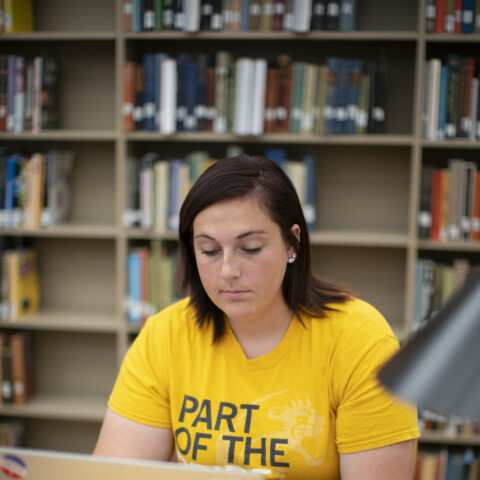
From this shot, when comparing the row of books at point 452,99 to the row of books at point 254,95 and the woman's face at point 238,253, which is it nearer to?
the row of books at point 254,95

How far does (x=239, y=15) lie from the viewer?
2.61 meters

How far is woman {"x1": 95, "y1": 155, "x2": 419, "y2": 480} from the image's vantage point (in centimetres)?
124

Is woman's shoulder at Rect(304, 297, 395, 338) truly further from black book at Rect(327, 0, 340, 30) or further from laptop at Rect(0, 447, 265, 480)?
black book at Rect(327, 0, 340, 30)

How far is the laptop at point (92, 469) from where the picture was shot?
71 centimetres

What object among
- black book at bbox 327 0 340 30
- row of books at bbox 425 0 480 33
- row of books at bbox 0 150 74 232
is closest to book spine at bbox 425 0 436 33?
row of books at bbox 425 0 480 33

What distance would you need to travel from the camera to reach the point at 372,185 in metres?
2.91

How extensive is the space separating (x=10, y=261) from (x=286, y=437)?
191cm

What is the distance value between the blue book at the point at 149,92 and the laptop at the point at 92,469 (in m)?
2.07

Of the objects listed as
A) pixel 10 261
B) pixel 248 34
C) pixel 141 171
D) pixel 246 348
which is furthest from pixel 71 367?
pixel 246 348

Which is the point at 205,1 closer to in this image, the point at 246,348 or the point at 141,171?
the point at 141,171

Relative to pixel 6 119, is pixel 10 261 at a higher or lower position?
lower

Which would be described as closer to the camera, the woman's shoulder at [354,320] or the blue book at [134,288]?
the woman's shoulder at [354,320]

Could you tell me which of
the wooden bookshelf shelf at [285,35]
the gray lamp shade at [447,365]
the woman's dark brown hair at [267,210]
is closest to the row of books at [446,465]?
the woman's dark brown hair at [267,210]

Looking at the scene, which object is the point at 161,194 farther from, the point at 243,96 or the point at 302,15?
the point at 302,15
